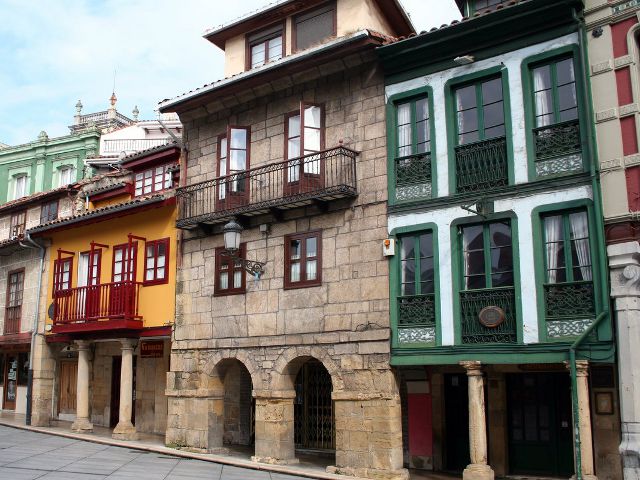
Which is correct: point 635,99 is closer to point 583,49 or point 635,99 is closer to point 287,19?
point 583,49

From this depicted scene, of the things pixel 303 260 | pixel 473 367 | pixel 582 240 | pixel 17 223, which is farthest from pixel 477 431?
pixel 17 223

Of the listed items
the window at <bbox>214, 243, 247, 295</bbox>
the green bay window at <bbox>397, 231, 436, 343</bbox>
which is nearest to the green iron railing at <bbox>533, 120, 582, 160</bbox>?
the green bay window at <bbox>397, 231, 436, 343</bbox>

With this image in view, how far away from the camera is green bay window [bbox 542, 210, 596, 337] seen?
12.1 metres

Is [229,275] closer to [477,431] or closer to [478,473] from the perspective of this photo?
[477,431]

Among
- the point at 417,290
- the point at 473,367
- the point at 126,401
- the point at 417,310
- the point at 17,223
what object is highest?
the point at 17,223

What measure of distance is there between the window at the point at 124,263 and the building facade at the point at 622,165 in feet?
40.6

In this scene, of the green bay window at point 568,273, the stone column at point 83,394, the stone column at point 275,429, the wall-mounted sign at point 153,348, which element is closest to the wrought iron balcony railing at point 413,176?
the green bay window at point 568,273

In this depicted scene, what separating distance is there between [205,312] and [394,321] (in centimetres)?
536

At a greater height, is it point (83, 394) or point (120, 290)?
point (120, 290)

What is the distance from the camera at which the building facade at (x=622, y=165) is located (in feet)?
37.4

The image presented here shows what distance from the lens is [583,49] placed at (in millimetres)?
12594

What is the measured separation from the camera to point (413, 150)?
14609mm

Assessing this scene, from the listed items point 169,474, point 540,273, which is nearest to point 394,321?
point 540,273

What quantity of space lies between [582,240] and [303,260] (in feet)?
19.6
